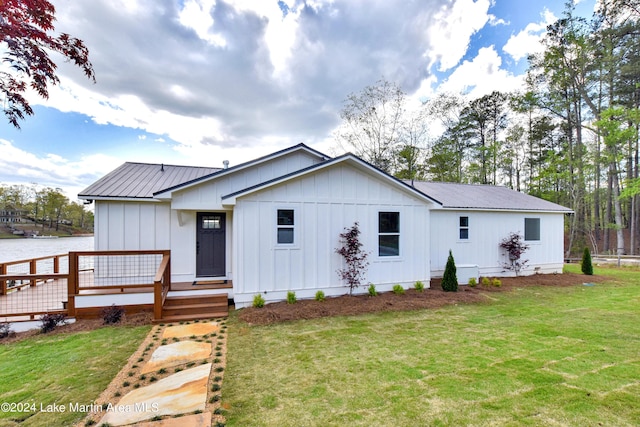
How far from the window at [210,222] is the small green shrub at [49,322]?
3482mm

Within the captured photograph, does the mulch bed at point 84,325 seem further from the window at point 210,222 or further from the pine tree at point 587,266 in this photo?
the pine tree at point 587,266

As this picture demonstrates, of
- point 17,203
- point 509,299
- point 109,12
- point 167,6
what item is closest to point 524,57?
point 509,299

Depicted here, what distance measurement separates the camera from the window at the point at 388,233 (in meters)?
7.85

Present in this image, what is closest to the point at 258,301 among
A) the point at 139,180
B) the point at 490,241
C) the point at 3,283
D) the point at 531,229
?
the point at 139,180

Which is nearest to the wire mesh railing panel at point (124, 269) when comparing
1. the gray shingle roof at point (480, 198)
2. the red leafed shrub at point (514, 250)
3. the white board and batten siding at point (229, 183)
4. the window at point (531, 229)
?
the white board and batten siding at point (229, 183)

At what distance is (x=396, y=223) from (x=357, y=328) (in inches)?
145

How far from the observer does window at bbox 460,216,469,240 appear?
33.6ft

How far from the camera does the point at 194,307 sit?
242 inches

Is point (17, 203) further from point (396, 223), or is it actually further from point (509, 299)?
point (509, 299)

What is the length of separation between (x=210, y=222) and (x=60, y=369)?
4.43 m

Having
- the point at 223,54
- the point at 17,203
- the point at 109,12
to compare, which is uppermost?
the point at 223,54

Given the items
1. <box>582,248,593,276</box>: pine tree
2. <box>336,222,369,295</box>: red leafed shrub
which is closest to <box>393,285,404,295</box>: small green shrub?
<box>336,222,369,295</box>: red leafed shrub

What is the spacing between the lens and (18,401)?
3049mm

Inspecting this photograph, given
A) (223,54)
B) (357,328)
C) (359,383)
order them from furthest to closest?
1. (223,54)
2. (357,328)
3. (359,383)
